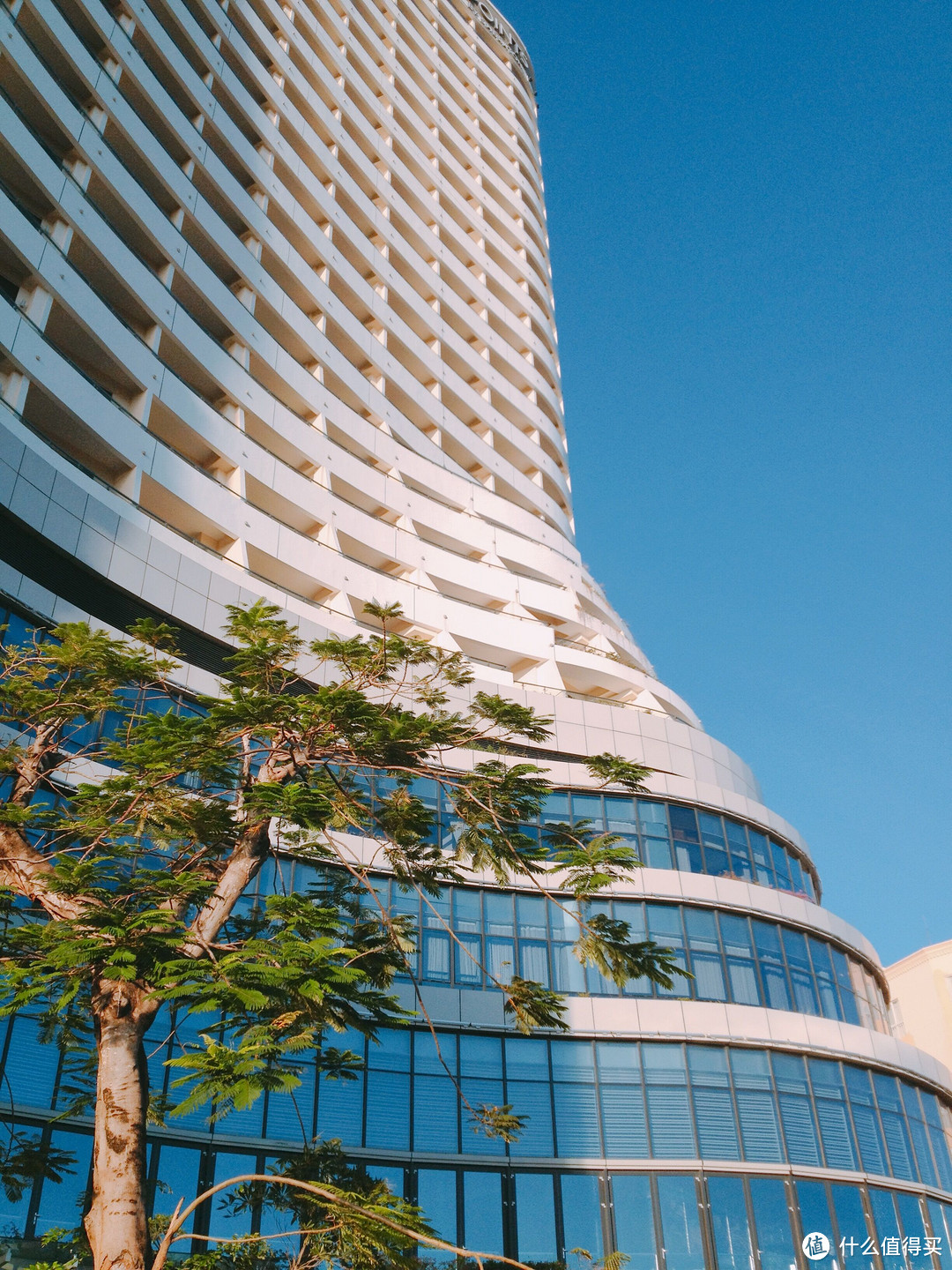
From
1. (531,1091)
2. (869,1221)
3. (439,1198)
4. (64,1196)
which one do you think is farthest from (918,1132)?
(64,1196)

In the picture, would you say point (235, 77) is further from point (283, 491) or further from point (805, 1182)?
point (805, 1182)

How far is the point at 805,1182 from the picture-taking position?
19406 mm

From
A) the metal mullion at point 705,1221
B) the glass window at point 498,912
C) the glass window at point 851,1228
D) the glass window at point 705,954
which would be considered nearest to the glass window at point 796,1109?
the glass window at point 851,1228

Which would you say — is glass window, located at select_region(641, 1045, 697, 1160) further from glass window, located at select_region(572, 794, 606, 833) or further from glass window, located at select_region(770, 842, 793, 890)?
glass window, located at select_region(770, 842, 793, 890)

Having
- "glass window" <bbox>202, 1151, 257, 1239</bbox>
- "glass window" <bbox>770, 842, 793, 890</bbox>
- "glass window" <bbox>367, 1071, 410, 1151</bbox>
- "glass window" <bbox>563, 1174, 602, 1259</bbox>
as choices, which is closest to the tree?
"glass window" <bbox>202, 1151, 257, 1239</bbox>

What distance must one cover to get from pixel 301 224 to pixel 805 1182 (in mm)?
32523

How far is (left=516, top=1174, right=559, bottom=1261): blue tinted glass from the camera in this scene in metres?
18.4

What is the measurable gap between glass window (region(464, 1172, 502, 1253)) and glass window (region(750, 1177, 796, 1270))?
469 centimetres

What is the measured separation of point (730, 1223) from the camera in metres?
18.8

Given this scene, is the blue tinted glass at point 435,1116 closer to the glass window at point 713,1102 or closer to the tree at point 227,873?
the glass window at point 713,1102

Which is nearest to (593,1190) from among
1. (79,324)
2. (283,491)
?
(283,491)

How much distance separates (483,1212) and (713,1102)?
16.1ft

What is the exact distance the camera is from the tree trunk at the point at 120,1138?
8641 millimetres

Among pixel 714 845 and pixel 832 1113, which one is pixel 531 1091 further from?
pixel 714 845
